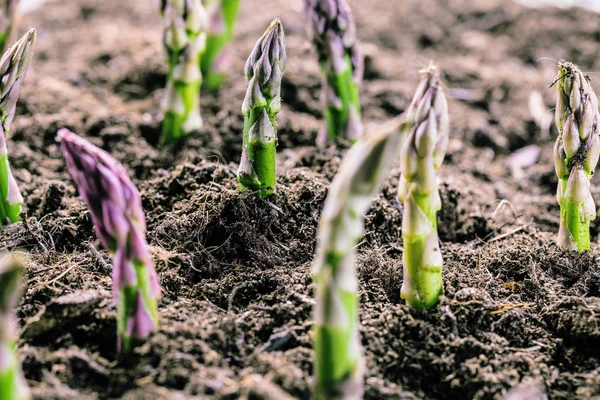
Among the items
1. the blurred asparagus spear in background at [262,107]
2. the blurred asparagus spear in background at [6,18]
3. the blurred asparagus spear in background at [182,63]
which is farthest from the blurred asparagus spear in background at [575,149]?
the blurred asparagus spear in background at [6,18]

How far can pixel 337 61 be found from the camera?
2.49 m

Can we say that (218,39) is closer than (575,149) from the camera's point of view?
No

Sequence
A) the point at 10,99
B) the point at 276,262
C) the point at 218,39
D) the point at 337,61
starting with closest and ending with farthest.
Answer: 1. the point at 276,262
2. the point at 10,99
3. the point at 337,61
4. the point at 218,39

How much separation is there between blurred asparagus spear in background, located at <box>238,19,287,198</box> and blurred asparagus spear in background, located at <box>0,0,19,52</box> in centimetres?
117

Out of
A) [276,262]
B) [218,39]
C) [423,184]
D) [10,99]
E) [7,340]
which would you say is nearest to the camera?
[7,340]

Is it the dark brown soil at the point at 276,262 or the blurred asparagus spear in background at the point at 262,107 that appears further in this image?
the blurred asparagus spear in background at the point at 262,107

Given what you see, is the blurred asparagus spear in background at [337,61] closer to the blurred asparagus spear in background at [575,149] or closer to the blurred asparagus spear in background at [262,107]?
the blurred asparagus spear in background at [262,107]

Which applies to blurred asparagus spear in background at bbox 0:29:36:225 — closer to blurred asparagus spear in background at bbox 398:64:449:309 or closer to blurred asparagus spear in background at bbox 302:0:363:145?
blurred asparagus spear in background at bbox 302:0:363:145

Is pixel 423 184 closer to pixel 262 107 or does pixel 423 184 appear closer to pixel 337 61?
pixel 262 107

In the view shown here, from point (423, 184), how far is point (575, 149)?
0.58 m

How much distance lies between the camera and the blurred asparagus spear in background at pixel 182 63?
252 cm

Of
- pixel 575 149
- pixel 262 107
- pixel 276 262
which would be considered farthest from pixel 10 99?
pixel 575 149

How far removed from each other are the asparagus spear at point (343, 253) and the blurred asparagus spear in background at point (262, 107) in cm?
74

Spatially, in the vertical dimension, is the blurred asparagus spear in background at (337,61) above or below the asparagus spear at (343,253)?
above
